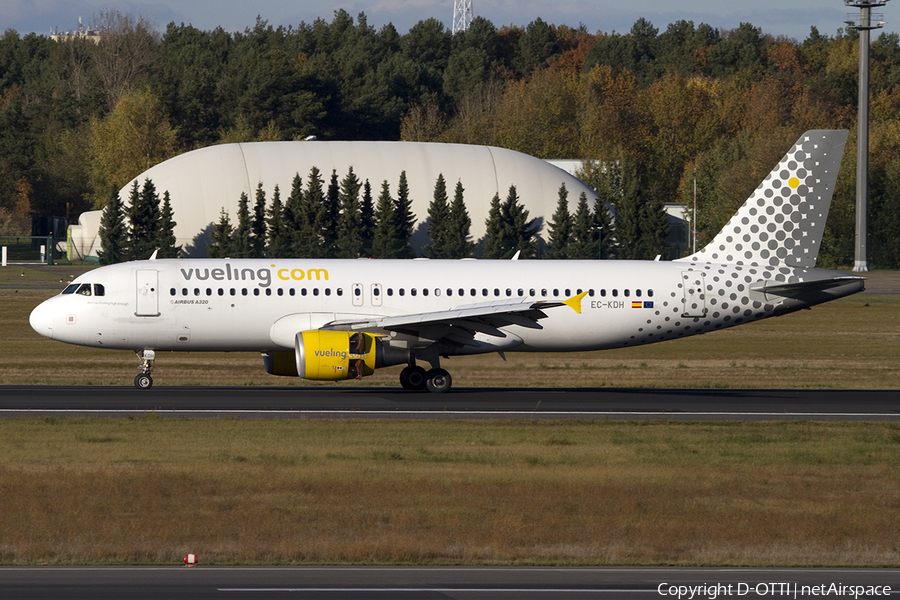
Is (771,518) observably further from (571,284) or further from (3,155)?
(3,155)

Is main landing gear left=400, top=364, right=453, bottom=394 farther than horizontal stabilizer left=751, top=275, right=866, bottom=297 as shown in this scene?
No

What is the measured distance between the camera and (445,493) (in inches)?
733

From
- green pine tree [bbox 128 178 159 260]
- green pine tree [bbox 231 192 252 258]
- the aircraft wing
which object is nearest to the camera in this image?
the aircraft wing

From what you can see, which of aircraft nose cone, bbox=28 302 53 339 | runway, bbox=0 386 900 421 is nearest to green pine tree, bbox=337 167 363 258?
aircraft nose cone, bbox=28 302 53 339

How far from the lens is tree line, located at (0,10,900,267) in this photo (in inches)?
4491

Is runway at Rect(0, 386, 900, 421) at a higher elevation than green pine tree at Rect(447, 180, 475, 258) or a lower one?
lower

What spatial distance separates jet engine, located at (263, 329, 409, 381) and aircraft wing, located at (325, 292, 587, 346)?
738 mm

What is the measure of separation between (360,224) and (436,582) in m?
77.8

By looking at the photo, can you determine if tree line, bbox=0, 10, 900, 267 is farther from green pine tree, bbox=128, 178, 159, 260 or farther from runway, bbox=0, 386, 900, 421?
runway, bbox=0, 386, 900, 421

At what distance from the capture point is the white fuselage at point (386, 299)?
104 feet

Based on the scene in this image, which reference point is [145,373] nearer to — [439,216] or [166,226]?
[166,226]

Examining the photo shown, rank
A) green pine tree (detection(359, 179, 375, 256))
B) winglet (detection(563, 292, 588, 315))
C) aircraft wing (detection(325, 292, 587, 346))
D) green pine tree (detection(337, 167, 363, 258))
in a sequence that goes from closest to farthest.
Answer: aircraft wing (detection(325, 292, 587, 346))
winglet (detection(563, 292, 588, 315))
green pine tree (detection(337, 167, 363, 258))
green pine tree (detection(359, 179, 375, 256))

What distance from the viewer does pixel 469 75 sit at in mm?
170625

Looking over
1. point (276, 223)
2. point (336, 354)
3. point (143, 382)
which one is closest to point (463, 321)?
point (336, 354)
